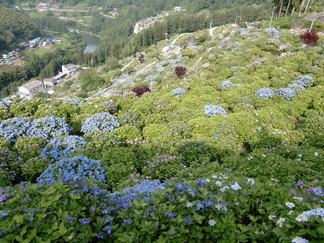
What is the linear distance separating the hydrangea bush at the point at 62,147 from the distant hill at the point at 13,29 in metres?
132

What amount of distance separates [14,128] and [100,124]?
3.17 meters

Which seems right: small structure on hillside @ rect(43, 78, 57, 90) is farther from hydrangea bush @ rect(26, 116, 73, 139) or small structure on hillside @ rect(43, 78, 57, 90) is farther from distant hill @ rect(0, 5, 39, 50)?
hydrangea bush @ rect(26, 116, 73, 139)

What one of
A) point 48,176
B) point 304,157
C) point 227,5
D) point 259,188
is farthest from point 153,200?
point 227,5

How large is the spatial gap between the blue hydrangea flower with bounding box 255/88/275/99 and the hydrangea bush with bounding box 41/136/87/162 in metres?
10.7

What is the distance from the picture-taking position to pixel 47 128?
28.1 ft

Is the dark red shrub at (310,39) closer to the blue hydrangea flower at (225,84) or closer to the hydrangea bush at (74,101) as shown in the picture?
the blue hydrangea flower at (225,84)

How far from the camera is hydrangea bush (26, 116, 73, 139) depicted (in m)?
8.47

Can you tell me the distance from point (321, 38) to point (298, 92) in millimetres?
15502

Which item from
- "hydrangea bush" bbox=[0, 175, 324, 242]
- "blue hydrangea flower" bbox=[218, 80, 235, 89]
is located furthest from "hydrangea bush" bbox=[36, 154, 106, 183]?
"blue hydrangea flower" bbox=[218, 80, 235, 89]

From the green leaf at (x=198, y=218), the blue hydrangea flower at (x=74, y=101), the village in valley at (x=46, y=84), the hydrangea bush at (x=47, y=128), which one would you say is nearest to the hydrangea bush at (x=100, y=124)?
the hydrangea bush at (x=47, y=128)

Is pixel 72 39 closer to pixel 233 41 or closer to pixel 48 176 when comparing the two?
pixel 233 41

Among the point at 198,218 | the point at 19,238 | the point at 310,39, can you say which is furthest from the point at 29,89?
the point at 198,218

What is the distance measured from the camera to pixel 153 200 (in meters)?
3.94

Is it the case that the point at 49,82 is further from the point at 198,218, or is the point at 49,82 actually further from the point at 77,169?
the point at 198,218
